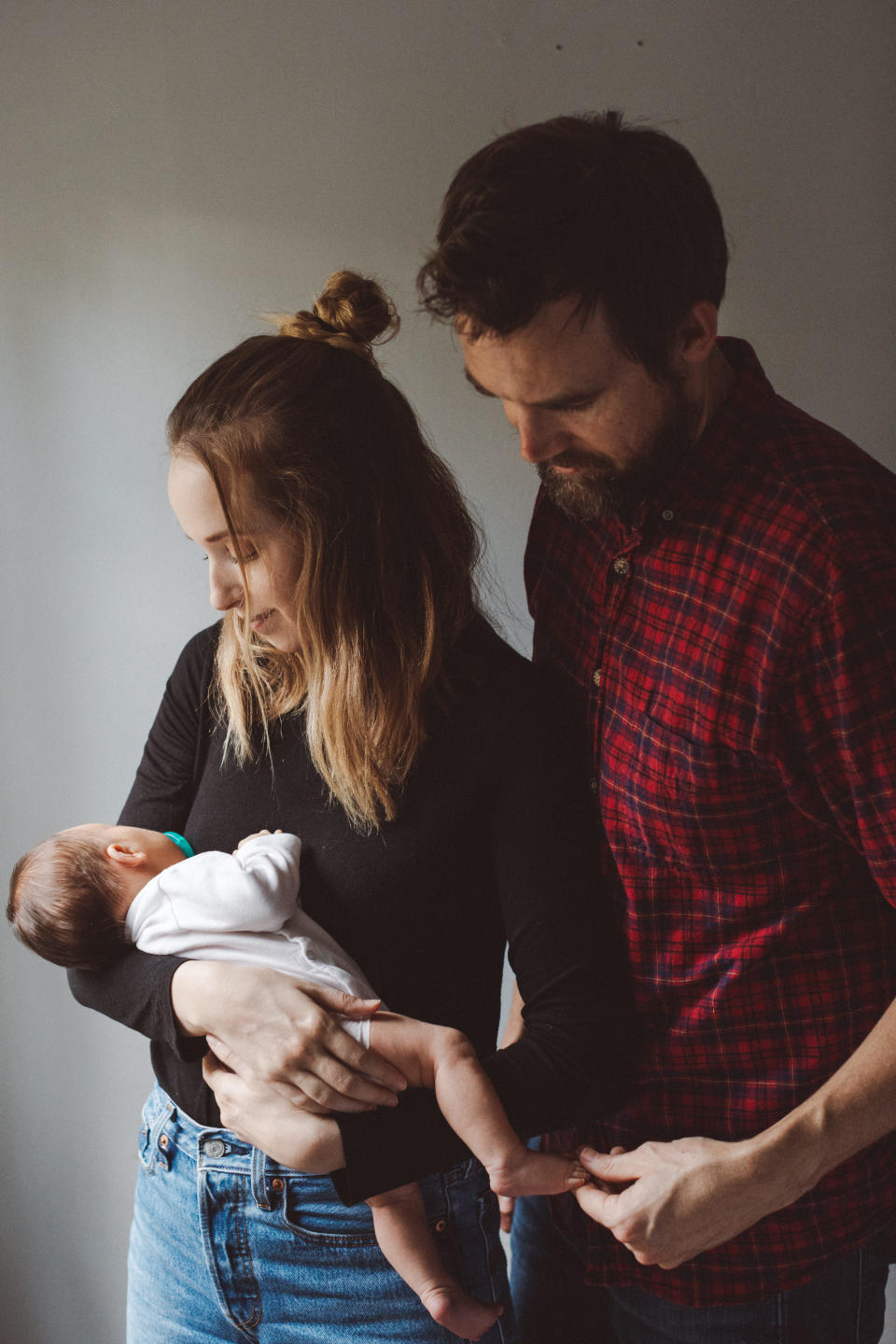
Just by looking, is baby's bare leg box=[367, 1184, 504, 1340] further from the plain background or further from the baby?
the plain background

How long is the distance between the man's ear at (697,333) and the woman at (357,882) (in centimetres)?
38

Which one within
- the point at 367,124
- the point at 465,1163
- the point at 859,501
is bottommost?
the point at 465,1163

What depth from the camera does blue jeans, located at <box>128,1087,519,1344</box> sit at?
1232 millimetres

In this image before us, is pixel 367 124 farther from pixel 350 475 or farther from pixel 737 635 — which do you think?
pixel 737 635

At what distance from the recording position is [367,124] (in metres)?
1.66

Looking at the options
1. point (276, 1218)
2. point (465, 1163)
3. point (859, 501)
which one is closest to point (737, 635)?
point (859, 501)

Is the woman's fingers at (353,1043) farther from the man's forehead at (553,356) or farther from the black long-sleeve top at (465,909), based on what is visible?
the man's forehead at (553,356)

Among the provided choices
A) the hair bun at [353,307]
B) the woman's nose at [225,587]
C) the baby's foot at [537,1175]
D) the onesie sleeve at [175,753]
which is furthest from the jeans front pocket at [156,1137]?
the hair bun at [353,307]

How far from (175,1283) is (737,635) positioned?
1061 millimetres

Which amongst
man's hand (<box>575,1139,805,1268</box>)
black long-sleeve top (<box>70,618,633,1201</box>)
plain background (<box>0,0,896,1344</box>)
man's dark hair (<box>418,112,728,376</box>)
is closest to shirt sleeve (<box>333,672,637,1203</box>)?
black long-sleeve top (<box>70,618,633,1201</box>)

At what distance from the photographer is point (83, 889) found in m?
1.36

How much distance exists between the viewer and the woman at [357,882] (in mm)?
1175

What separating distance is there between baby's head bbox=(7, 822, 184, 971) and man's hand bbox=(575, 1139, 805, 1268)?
0.72 metres

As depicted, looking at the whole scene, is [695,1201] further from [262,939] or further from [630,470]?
[630,470]
